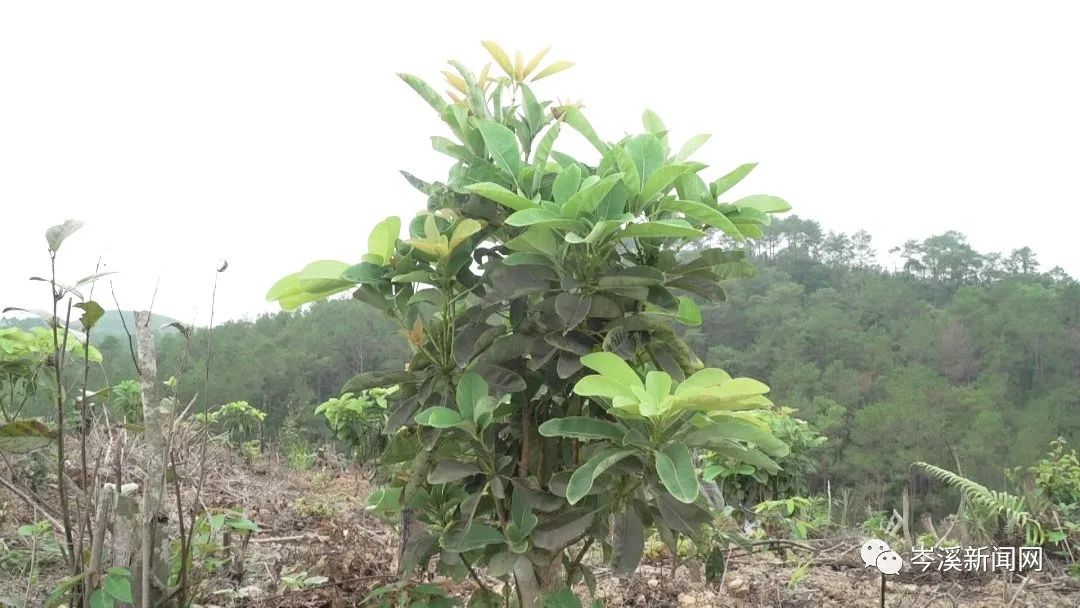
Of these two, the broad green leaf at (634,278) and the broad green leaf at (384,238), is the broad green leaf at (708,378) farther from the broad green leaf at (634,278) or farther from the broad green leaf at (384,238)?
the broad green leaf at (384,238)

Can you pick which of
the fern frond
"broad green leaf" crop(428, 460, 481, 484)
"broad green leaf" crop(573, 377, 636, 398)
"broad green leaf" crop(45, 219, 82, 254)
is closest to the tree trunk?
"broad green leaf" crop(45, 219, 82, 254)

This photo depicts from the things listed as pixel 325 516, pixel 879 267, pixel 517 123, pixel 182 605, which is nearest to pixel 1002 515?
pixel 325 516

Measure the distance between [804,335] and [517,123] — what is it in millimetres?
15142

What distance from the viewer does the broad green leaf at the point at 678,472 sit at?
3.13ft

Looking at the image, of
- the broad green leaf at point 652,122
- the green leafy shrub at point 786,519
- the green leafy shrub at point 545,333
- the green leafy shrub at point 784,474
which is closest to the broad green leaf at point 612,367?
the green leafy shrub at point 545,333

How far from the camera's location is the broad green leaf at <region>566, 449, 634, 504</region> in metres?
0.98

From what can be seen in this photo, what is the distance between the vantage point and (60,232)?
1099 mm

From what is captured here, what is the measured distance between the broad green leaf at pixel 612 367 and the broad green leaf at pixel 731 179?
1.12ft

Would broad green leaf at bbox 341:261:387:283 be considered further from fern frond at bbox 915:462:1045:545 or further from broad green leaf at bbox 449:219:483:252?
fern frond at bbox 915:462:1045:545

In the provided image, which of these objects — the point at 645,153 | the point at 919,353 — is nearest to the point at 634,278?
the point at 645,153

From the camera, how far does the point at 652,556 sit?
2555 mm

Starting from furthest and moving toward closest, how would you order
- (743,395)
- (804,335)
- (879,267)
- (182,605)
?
(879,267) → (804,335) → (182,605) → (743,395)

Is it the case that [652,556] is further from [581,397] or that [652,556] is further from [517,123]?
[517,123]

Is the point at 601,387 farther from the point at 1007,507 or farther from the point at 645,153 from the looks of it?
the point at 1007,507
